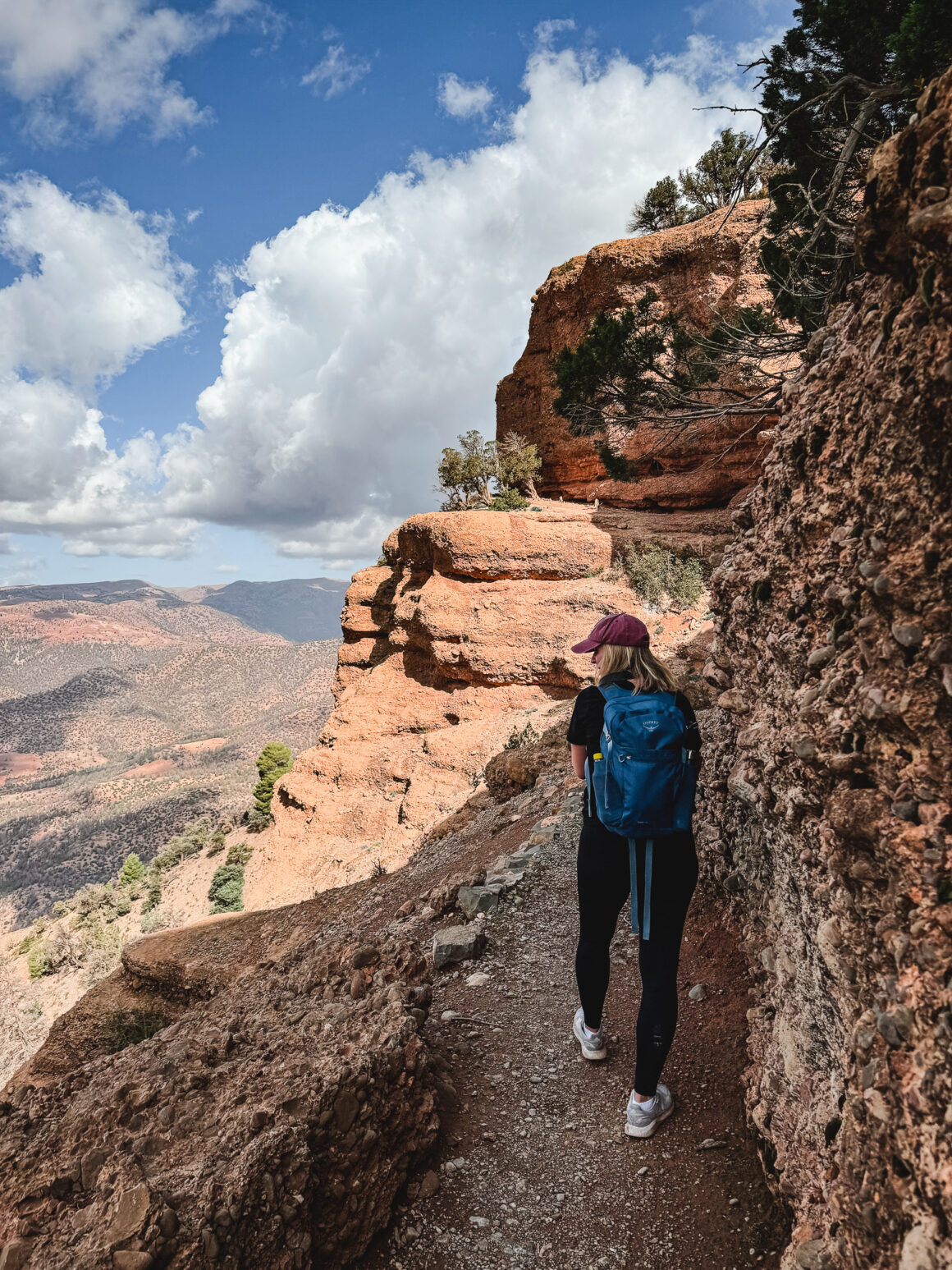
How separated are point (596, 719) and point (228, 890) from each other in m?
16.6

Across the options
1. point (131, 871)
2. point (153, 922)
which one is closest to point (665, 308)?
point (153, 922)

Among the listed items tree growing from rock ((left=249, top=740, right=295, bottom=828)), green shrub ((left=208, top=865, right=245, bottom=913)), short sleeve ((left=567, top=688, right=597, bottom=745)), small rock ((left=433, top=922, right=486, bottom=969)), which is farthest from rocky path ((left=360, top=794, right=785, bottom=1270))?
tree growing from rock ((left=249, top=740, right=295, bottom=828))

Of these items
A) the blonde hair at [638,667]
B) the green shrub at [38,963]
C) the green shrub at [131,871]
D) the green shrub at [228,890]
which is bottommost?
the green shrub at [38,963]

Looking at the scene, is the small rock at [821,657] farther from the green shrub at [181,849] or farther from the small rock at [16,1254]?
the green shrub at [181,849]

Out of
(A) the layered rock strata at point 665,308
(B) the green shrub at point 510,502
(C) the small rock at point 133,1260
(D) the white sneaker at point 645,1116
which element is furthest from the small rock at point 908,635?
(B) the green shrub at point 510,502

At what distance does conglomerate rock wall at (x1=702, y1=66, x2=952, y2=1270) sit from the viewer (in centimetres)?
156

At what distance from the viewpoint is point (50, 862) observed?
38.4 meters

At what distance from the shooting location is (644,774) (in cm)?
257

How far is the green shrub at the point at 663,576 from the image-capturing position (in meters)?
14.6

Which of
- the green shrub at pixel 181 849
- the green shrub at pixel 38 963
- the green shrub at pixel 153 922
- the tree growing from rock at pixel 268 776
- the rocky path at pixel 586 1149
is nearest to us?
the rocky path at pixel 586 1149

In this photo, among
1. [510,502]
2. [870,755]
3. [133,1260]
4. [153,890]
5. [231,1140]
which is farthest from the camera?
[153,890]

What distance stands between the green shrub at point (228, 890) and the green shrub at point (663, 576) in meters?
12.1

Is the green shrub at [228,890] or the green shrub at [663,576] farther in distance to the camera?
the green shrub at [228,890]

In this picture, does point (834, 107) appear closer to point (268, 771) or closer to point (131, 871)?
point (268, 771)
